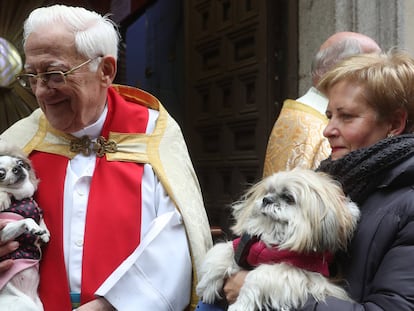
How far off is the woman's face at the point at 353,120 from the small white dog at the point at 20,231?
1001 millimetres

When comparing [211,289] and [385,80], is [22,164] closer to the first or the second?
[211,289]

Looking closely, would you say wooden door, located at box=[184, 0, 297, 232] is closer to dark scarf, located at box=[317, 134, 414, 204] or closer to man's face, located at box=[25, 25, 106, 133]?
man's face, located at box=[25, 25, 106, 133]

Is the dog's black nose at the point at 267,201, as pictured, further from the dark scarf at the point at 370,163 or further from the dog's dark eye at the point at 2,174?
the dog's dark eye at the point at 2,174

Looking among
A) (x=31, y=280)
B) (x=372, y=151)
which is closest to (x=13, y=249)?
(x=31, y=280)

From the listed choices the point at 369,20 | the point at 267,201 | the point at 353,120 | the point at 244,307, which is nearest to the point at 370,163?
the point at 353,120

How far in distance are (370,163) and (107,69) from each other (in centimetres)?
107

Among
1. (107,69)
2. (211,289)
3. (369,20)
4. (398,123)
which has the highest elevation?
(369,20)

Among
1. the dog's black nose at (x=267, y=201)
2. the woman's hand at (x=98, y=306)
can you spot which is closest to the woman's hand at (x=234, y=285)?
the dog's black nose at (x=267, y=201)

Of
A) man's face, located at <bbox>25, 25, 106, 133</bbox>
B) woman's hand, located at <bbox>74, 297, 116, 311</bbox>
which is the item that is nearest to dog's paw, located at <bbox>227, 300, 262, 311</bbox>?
woman's hand, located at <bbox>74, 297, 116, 311</bbox>

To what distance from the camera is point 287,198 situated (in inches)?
58.9

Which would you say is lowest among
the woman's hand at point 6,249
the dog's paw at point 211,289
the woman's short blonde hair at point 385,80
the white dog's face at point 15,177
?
the dog's paw at point 211,289

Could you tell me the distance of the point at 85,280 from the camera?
6.41 ft

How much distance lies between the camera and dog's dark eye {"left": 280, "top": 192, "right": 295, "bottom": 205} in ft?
4.87

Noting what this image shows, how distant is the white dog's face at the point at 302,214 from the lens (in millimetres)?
1425
